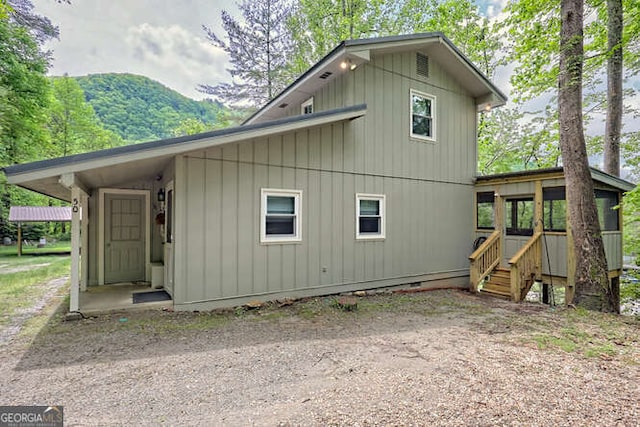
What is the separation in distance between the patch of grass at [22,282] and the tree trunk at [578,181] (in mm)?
10437

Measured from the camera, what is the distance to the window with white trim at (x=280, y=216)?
6.18m

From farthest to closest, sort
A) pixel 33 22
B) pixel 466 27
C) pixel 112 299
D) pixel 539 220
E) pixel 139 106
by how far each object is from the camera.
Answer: pixel 139 106, pixel 466 27, pixel 33 22, pixel 539 220, pixel 112 299

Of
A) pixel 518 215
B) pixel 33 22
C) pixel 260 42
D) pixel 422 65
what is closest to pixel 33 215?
pixel 33 22

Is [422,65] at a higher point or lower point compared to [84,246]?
higher

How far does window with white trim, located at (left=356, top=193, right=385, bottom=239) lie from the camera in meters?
7.47

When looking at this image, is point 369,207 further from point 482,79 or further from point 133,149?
point 482,79

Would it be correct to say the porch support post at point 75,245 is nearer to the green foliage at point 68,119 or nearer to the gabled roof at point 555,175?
the gabled roof at point 555,175

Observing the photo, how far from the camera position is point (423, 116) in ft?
28.3

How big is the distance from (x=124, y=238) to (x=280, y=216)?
393cm

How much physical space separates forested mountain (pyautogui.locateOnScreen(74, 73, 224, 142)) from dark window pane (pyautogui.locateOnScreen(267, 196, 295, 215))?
26.0 m

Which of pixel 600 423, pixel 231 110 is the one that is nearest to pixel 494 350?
pixel 600 423

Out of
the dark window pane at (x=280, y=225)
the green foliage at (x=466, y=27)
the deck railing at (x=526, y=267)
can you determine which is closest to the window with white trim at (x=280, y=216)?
the dark window pane at (x=280, y=225)

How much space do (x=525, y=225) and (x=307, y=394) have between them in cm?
883

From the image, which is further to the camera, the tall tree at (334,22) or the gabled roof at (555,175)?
the tall tree at (334,22)
